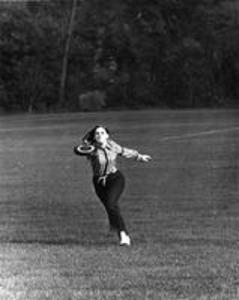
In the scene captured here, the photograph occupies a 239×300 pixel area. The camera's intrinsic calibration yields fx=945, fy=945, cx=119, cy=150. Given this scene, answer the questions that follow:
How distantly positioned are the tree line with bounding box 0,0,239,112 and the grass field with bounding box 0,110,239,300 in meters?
29.0

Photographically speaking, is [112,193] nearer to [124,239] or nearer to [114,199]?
[114,199]

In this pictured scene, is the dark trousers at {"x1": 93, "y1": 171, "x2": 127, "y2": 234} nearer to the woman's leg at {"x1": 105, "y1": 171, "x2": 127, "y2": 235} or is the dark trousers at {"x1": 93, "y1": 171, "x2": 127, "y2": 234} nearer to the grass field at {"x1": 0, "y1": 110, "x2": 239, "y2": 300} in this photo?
the woman's leg at {"x1": 105, "y1": 171, "x2": 127, "y2": 235}

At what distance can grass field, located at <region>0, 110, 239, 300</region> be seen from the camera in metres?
7.02

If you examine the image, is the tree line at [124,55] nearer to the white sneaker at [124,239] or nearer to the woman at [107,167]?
the woman at [107,167]

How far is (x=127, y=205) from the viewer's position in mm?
12828

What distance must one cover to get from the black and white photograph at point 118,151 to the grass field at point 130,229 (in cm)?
2

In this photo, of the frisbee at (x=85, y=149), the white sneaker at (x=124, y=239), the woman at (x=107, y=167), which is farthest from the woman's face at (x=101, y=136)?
the white sneaker at (x=124, y=239)

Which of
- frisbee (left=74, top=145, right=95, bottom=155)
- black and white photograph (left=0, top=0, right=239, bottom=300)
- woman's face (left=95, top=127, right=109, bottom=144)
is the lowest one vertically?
black and white photograph (left=0, top=0, right=239, bottom=300)

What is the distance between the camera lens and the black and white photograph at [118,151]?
7.68 metres

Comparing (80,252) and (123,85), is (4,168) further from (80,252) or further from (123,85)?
(123,85)

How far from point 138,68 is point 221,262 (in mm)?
Answer: 48848

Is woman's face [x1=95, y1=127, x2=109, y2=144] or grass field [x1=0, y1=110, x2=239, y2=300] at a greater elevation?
woman's face [x1=95, y1=127, x2=109, y2=144]

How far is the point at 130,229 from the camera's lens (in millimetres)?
10320

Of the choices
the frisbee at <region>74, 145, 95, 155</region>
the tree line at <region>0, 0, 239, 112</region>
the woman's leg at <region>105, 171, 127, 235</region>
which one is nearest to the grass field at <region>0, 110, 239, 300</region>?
the woman's leg at <region>105, 171, 127, 235</region>
